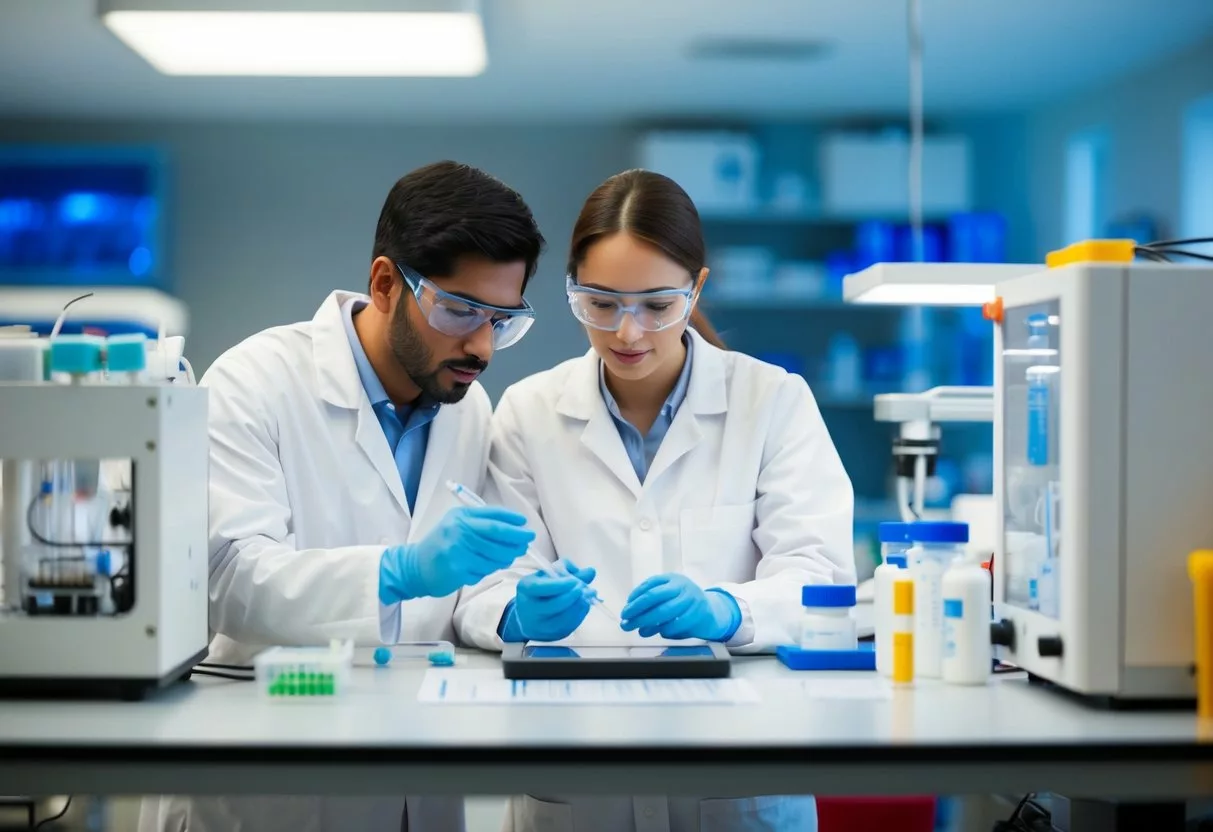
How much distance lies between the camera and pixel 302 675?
4.60 ft

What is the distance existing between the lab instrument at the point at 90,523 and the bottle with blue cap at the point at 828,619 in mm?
864

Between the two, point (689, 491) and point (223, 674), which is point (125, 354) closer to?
point (223, 674)

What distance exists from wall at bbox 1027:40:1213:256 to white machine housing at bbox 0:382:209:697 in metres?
4.54

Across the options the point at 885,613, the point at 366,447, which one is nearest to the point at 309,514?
the point at 366,447

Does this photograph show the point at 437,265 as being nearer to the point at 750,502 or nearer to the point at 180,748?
the point at 750,502

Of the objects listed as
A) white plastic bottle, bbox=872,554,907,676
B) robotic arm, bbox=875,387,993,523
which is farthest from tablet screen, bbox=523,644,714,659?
robotic arm, bbox=875,387,993,523

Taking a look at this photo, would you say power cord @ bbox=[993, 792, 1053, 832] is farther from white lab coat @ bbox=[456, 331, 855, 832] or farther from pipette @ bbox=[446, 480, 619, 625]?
pipette @ bbox=[446, 480, 619, 625]

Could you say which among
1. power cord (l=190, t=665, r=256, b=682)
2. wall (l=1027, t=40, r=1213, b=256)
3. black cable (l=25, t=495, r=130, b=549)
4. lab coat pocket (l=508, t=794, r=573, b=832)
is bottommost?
lab coat pocket (l=508, t=794, r=573, b=832)

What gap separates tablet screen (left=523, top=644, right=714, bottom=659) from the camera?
1539 mm

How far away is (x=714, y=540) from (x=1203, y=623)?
830mm

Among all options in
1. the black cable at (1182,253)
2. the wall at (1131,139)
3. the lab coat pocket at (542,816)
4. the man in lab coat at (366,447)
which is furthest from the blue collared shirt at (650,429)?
the wall at (1131,139)

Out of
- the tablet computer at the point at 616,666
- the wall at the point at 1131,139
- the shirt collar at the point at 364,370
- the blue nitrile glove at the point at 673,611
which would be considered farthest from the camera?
the wall at the point at 1131,139

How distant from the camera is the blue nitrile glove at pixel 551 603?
5.27 feet

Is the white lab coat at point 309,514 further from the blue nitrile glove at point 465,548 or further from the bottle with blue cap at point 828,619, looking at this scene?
the bottle with blue cap at point 828,619
